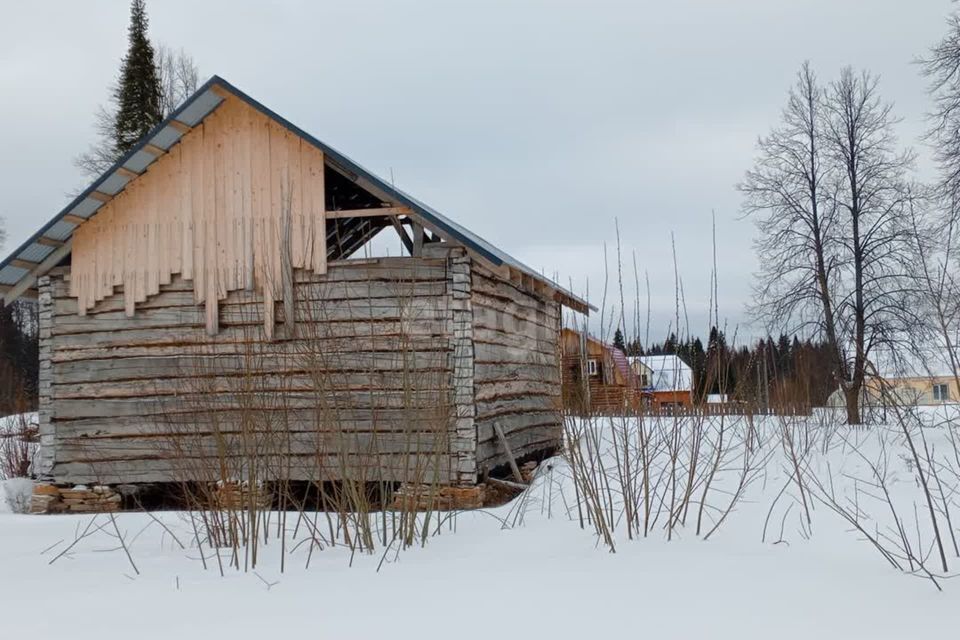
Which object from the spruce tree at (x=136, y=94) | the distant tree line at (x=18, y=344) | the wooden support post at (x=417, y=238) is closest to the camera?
the wooden support post at (x=417, y=238)

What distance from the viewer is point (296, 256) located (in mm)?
10578

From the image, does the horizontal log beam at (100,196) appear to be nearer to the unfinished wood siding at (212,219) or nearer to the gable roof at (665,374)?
the unfinished wood siding at (212,219)

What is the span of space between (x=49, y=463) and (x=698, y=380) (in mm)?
8909

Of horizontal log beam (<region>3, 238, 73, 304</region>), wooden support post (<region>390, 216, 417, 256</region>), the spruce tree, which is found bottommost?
horizontal log beam (<region>3, 238, 73, 304</region>)

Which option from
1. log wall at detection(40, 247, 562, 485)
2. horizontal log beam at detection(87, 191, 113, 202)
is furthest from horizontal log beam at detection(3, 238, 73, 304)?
horizontal log beam at detection(87, 191, 113, 202)

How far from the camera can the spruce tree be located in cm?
2689

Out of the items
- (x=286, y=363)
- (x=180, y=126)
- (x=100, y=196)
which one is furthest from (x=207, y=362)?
(x=180, y=126)

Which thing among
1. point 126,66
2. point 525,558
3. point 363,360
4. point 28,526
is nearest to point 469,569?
point 525,558

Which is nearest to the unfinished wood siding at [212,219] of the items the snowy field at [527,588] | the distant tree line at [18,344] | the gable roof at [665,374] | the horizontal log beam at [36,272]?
the horizontal log beam at [36,272]

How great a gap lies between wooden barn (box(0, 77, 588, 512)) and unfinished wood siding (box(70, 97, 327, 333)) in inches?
0.7

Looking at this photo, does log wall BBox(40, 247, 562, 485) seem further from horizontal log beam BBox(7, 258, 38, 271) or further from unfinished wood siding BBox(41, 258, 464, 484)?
horizontal log beam BBox(7, 258, 38, 271)

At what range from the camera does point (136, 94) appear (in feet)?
89.2

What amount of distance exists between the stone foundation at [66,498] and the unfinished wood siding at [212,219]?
2478 mm

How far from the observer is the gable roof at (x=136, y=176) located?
10055 millimetres
